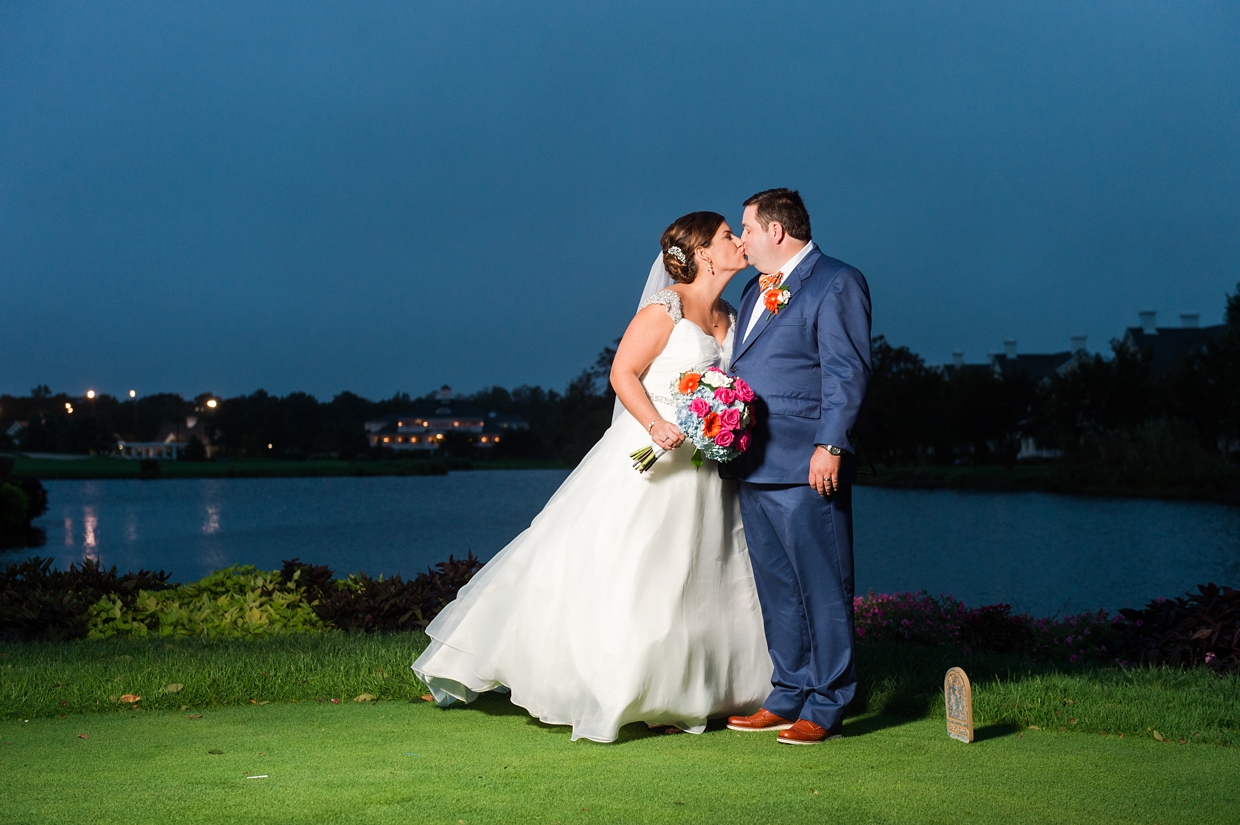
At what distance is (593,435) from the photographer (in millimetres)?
66312

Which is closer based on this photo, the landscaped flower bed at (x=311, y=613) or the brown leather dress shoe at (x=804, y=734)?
the brown leather dress shoe at (x=804, y=734)

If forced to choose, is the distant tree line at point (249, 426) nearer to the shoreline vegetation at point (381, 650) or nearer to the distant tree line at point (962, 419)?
the distant tree line at point (962, 419)

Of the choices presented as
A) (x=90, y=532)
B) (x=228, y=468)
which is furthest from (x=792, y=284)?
(x=228, y=468)

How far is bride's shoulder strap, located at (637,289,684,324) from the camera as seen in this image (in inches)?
201

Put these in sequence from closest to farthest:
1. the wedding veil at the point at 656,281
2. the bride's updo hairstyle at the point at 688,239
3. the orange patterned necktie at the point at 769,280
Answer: the orange patterned necktie at the point at 769,280 < the bride's updo hairstyle at the point at 688,239 < the wedding veil at the point at 656,281

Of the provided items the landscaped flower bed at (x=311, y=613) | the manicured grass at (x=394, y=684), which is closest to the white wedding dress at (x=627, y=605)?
the manicured grass at (x=394, y=684)

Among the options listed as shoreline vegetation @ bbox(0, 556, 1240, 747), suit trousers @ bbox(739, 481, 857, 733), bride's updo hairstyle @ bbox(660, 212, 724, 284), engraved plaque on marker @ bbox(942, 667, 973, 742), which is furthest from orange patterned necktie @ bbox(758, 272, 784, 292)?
shoreline vegetation @ bbox(0, 556, 1240, 747)

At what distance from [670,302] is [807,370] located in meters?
0.82

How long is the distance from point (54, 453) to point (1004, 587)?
329ft

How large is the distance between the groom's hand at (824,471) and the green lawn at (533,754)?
3.78ft

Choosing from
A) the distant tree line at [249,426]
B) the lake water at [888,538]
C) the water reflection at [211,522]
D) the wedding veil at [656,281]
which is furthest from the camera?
the distant tree line at [249,426]

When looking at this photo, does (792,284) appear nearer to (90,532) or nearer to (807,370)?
(807,370)

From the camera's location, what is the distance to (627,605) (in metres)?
4.78

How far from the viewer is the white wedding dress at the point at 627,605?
4727mm
